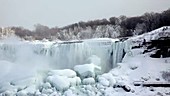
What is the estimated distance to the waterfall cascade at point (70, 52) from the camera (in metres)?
12.3

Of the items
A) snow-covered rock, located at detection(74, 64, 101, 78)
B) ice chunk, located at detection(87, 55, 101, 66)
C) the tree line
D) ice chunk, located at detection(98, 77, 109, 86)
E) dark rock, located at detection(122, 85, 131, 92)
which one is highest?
the tree line

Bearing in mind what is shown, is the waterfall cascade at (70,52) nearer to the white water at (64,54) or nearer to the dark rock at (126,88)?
the white water at (64,54)

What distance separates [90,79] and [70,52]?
11.1 feet

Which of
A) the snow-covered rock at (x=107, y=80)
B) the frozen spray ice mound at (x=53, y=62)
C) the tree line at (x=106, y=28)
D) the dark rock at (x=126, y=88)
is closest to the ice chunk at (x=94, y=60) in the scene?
the frozen spray ice mound at (x=53, y=62)

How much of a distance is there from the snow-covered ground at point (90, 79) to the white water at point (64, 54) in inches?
32.5

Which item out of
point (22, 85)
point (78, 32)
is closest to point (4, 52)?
point (22, 85)

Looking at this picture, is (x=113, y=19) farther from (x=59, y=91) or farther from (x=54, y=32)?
(x=59, y=91)

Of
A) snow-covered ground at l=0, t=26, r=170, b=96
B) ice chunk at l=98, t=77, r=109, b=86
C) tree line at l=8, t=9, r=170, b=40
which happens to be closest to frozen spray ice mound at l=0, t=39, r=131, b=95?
snow-covered ground at l=0, t=26, r=170, b=96

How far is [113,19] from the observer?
2678 cm

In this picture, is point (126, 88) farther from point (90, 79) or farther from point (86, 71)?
point (86, 71)

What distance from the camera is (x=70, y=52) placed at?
12945 mm

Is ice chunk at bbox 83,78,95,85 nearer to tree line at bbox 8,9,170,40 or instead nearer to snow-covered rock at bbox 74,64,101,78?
snow-covered rock at bbox 74,64,101,78

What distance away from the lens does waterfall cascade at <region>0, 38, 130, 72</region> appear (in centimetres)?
1234

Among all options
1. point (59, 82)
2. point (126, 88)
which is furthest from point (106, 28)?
point (59, 82)
